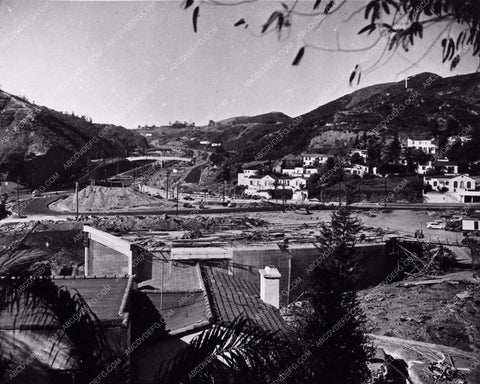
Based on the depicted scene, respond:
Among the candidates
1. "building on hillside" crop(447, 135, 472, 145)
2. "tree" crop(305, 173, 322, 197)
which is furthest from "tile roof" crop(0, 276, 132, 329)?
"building on hillside" crop(447, 135, 472, 145)

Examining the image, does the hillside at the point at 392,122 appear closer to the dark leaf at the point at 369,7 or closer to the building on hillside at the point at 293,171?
the building on hillside at the point at 293,171

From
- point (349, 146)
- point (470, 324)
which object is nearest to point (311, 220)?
point (470, 324)

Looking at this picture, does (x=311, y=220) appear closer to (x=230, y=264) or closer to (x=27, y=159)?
(x=230, y=264)

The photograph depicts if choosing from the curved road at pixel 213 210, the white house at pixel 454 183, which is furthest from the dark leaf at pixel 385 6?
the white house at pixel 454 183

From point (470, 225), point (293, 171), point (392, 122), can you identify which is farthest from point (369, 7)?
point (392, 122)

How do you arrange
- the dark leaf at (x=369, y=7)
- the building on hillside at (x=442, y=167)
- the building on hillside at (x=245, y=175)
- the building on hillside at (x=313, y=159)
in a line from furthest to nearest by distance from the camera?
the building on hillside at (x=313, y=159) < the building on hillside at (x=245, y=175) < the building on hillside at (x=442, y=167) < the dark leaf at (x=369, y=7)

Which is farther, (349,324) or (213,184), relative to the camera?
(213,184)
